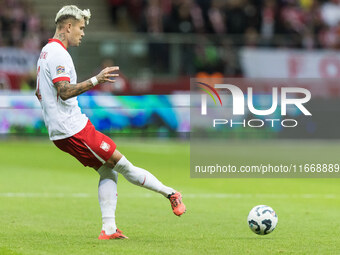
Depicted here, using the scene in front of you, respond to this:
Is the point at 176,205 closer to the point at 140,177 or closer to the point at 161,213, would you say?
the point at 140,177

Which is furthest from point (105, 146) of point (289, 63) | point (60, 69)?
point (289, 63)

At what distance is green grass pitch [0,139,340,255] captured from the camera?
7691 millimetres

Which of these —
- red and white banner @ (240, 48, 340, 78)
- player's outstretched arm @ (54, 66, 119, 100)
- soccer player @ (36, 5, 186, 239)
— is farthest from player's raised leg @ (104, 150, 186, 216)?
red and white banner @ (240, 48, 340, 78)

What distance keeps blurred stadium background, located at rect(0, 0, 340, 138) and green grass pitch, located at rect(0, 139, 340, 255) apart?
4940 mm

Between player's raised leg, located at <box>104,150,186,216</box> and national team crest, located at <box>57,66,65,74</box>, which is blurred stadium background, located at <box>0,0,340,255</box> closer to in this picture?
player's raised leg, located at <box>104,150,186,216</box>

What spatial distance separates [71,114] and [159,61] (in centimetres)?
1567

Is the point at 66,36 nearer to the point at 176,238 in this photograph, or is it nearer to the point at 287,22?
the point at 176,238

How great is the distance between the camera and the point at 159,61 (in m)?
23.5

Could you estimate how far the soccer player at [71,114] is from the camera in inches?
307

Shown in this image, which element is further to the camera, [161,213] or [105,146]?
[161,213]

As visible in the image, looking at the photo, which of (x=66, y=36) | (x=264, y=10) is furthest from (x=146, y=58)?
(x=66, y=36)

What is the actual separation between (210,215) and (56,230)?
90.7 inches

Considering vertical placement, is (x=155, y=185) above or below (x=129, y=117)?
above

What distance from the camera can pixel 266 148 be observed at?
20.6 metres
